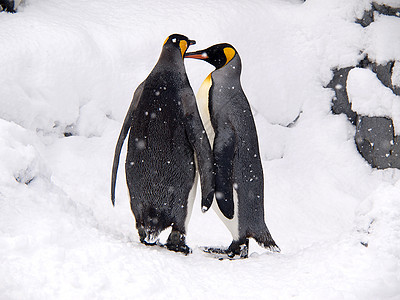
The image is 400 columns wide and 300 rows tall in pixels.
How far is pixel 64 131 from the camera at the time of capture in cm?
288

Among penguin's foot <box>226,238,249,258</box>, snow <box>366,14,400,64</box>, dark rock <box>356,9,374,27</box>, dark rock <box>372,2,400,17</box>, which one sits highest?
dark rock <box>372,2,400,17</box>

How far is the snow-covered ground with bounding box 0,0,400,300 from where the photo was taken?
1.32 meters

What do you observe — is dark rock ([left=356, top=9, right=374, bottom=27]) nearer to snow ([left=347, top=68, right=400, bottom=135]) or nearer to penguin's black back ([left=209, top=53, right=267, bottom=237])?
snow ([left=347, top=68, right=400, bottom=135])

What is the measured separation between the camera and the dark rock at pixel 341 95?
3.56 meters

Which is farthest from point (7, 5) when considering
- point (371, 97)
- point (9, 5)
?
point (371, 97)

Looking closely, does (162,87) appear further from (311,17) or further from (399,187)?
(311,17)

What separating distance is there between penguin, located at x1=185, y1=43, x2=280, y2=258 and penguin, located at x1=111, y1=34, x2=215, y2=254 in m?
0.14

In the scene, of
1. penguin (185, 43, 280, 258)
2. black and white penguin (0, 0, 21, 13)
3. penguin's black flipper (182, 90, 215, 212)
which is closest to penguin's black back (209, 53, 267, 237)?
penguin (185, 43, 280, 258)

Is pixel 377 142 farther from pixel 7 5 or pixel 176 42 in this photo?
pixel 7 5

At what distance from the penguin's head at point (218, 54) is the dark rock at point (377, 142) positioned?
4.97ft

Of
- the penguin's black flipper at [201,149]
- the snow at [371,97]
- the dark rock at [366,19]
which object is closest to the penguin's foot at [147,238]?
the penguin's black flipper at [201,149]

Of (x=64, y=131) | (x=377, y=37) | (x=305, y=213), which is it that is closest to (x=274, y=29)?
(x=377, y=37)

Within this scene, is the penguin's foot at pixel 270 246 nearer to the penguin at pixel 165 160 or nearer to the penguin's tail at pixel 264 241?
the penguin's tail at pixel 264 241

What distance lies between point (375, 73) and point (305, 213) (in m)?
1.28
